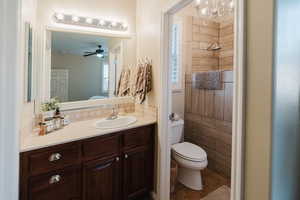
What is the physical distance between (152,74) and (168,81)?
0.93 feet

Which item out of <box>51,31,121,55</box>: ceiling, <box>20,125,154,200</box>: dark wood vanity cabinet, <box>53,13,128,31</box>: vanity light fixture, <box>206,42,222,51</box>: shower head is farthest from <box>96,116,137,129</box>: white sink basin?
<box>206,42,222,51</box>: shower head

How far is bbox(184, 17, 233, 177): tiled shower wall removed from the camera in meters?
2.41

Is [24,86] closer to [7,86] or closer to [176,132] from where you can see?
[7,86]

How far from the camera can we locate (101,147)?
156cm

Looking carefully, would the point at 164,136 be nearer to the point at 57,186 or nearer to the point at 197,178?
the point at 197,178

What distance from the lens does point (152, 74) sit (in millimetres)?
2045

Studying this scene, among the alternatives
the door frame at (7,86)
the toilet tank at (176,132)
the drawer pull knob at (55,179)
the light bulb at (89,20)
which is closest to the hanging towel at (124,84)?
the light bulb at (89,20)

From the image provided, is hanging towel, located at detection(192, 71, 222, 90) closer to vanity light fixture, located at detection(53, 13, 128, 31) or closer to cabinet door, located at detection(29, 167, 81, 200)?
vanity light fixture, located at detection(53, 13, 128, 31)

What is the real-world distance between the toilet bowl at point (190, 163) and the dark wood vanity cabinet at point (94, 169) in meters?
0.44

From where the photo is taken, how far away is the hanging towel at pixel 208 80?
2.43 m

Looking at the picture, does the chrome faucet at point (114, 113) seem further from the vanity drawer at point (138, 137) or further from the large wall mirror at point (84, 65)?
the vanity drawer at point (138, 137)

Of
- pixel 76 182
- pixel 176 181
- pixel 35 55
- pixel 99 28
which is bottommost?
pixel 176 181

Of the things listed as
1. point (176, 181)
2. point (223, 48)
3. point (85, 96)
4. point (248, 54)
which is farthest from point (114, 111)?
point (223, 48)

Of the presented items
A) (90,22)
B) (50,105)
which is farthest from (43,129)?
(90,22)
